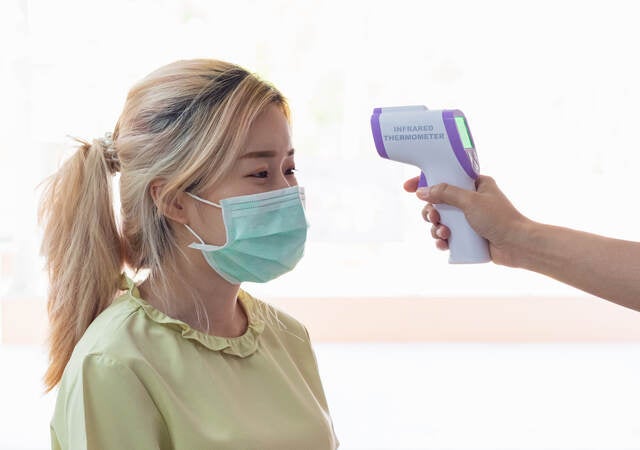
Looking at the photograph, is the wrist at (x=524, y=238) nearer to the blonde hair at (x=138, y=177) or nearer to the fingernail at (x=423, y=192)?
the fingernail at (x=423, y=192)

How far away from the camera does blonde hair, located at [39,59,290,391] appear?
140 centimetres

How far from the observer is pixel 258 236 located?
1471mm

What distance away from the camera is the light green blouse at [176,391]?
1.22 m

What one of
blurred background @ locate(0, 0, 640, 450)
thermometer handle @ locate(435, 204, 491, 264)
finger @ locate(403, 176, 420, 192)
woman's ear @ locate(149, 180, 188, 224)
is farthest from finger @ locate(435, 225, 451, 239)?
blurred background @ locate(0, 0, 640, 450)

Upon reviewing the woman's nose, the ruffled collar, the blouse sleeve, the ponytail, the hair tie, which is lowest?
the blouse sleeve

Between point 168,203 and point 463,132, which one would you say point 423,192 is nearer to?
point 463,132

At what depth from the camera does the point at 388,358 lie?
3775mm

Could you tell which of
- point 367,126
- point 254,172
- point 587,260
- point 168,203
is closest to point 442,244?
point 587,260

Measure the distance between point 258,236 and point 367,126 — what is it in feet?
9.78

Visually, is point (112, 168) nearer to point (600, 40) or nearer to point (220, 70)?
point (220, 70)

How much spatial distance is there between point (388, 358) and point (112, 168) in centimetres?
250

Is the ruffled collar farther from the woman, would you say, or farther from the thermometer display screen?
the thermometer display screen

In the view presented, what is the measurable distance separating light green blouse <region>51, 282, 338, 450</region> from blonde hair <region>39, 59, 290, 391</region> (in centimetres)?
10

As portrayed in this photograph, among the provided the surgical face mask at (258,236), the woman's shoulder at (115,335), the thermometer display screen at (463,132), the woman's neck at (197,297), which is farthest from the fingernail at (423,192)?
the woman's shoulder at (115,335)
